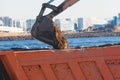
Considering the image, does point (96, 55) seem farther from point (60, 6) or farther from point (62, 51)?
point (60, 6)

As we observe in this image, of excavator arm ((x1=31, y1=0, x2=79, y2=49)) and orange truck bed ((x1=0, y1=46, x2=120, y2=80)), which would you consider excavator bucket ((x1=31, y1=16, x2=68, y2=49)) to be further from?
orange truck bed ((x1=0, y1=46, x2=120, y2=80))

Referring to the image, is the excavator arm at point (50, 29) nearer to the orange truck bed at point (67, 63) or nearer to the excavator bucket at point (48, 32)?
the excavator bucket at point (48, 32)

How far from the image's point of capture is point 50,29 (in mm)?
12297

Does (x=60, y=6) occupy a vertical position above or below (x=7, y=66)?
above

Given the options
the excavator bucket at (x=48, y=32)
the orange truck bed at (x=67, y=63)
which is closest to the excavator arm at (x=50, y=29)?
the excavator bucket at (x=48, y=32)

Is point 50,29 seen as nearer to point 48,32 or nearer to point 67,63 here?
point 48,32

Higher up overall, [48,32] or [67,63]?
[48,32]

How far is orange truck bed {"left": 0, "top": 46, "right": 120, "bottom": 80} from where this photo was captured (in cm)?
1083

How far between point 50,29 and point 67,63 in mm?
1648

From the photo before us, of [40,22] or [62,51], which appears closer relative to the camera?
[62,51]

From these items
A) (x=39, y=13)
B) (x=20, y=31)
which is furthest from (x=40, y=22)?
(x=20, y=31)

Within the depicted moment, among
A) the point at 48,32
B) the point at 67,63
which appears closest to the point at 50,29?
the point at 48,32

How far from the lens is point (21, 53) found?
10.9 meters

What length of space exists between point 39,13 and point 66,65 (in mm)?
2098
